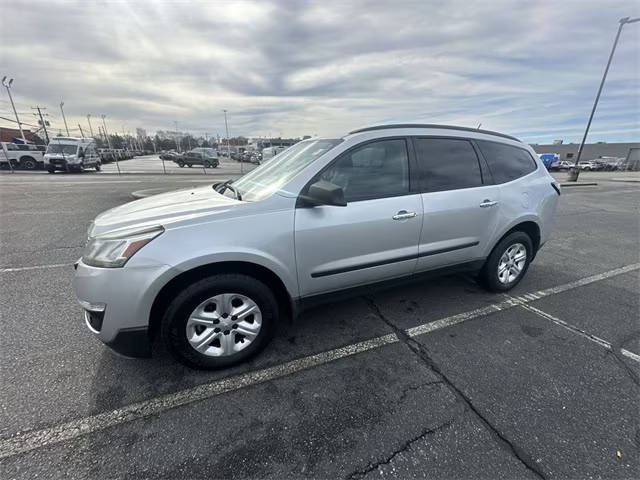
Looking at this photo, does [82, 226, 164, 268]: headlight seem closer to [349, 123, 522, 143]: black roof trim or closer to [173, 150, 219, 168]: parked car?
[349, 123, 522, 143]: black roof trim

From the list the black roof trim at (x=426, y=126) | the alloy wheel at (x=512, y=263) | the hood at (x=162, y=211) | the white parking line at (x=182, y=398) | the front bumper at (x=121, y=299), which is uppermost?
the black roof trim at (x=426, y=126)

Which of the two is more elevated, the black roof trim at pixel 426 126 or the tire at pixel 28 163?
the black roof trim at pixel 426 126

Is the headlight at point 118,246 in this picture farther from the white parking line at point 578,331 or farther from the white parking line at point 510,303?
the white parking line at point 578,331

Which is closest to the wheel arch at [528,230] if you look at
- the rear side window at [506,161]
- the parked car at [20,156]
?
the rear side window at [506,161]

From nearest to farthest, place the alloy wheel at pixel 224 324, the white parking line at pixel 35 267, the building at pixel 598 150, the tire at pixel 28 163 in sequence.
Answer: the alloy wheel at pixel 224 324
the white parking line at pixel 35 267
the tire at pixel 28 163
the building at pixel 598 150

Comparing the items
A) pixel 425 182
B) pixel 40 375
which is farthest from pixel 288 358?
pixel 425 182

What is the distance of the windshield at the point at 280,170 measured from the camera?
98.6 inches

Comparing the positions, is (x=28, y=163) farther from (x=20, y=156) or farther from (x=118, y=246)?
(x=118, y=246)

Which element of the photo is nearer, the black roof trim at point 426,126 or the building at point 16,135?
the black roof trim at point 426,126

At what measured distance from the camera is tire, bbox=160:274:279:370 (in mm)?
2084

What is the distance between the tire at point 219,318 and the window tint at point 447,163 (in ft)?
6.07

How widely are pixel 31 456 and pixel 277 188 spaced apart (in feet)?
7.12

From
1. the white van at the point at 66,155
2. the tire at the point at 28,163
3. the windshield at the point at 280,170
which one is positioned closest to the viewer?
the windshield at the point at 280,170

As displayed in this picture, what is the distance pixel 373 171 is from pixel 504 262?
85.3 inches
